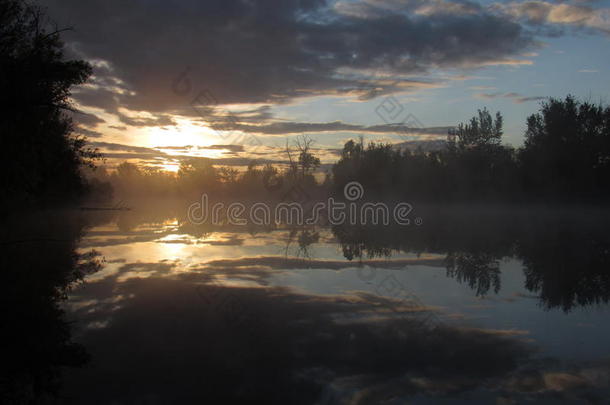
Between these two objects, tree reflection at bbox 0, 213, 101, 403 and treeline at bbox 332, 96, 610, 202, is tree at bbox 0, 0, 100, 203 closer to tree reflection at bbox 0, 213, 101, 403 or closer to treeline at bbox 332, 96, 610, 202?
tree reflection at bbox 0, 213, 101, 403

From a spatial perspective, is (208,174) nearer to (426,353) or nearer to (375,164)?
(375,164)

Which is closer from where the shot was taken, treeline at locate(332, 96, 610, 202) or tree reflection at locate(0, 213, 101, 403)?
tree reflection at locate(0, 213, 101, 403)

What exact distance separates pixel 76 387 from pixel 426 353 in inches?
158

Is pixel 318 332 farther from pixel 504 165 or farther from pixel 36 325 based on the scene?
pixel 504 165

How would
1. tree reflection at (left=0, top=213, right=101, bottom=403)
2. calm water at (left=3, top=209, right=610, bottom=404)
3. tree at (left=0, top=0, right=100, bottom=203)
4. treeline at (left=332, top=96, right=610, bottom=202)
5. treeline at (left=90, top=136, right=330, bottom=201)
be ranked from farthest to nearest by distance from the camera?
treeline at (left=90, top=136, right=330, bottom=201) < treeline at (left=332, top=96, right=610, bottom=202) < tree at (left=0, top=0, right=100, bottom=203) < tree reflection at (left=0, top=213, right=101, bottom=403) < calm water at (left=3, top=209, right=610, bottom=404)

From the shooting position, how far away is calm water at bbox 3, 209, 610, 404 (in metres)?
4.95

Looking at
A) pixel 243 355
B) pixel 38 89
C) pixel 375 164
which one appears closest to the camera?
pixel 243 355

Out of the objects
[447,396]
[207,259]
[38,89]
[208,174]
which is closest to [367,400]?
[447,396]

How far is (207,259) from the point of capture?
15312mm

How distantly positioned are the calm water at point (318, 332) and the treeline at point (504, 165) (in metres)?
51.8

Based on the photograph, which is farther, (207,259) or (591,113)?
(591,113)

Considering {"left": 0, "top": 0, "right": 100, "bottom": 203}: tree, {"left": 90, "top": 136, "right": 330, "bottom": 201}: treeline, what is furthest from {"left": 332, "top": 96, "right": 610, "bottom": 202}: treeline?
{"left": 0, "top": 0, "right": 100, "bottom": 203}: tree

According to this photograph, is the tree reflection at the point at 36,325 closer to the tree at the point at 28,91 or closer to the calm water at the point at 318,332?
the calm water at the point at 318,332

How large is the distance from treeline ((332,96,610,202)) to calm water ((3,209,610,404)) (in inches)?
2039
